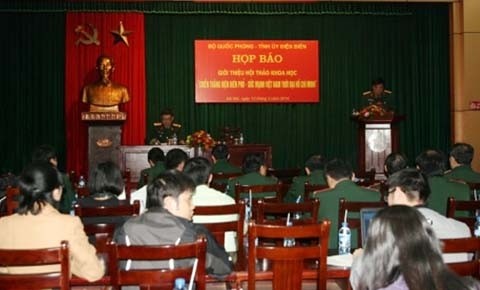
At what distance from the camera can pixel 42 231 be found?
2.97 metres

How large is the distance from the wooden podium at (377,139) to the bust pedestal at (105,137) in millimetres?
3819

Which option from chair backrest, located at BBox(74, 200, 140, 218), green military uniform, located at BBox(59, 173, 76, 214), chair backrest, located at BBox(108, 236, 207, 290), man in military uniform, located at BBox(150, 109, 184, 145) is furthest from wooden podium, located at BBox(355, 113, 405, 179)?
chair backrest, located at BBox(108, 236, 207, 290)

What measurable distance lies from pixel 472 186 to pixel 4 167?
8828 millimetres

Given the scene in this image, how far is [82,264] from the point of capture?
2.97 m

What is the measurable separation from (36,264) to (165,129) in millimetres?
8749

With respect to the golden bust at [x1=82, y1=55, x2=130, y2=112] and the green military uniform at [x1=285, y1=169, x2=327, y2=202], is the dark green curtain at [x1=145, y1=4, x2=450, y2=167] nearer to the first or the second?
the golden bust at [x1=82, y1=55, x2=130, y2=112]

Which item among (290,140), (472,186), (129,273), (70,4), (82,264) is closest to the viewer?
(129,273)

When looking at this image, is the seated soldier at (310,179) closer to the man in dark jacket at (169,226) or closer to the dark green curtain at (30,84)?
the man in dark jacket at (169,226)

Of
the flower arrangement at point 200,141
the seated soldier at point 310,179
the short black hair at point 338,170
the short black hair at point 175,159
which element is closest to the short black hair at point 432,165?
the short black hair at point 338,170

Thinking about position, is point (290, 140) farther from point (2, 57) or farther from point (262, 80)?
point (2, 57)

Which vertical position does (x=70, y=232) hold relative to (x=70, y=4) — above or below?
below

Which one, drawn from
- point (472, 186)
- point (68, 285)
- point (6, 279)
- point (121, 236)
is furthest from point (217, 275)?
point (472, 186)

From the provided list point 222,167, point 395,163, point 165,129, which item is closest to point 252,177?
point 395,163

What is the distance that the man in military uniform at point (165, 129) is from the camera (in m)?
11.2
